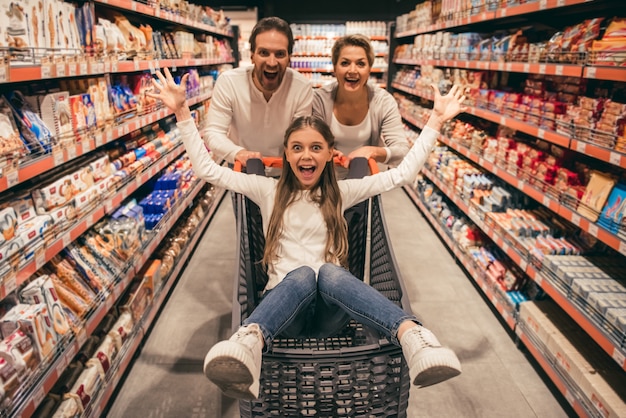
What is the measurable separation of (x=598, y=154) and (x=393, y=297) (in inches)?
52.9

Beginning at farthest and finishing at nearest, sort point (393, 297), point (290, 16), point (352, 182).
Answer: point (290, 16)
point (352, 182)
point (393, 297)

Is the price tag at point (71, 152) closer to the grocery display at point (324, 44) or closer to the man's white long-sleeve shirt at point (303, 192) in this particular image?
the man's white long-sleeve shirt at point (303, 192)

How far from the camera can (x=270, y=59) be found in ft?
7.03

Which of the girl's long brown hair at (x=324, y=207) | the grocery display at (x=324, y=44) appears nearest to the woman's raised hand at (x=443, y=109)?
the girl's long brown hair at (x=324, y=207)

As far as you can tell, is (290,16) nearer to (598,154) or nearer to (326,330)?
(598,154)

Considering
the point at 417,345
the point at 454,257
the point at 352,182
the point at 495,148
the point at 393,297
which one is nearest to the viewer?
the point at 417,345

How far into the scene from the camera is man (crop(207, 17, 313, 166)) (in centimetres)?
219

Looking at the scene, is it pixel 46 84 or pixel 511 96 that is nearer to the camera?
pixel 46 84

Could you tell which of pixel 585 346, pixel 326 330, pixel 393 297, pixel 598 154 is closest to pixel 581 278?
pixel 585 346

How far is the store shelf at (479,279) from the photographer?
113 inches

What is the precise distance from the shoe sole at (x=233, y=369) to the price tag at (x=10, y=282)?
0.87m

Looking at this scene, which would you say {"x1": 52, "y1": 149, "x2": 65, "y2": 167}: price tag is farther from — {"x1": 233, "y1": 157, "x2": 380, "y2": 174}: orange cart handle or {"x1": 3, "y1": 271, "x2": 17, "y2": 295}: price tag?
{"x1": 233, "y1": 157, "x2": 380, "y2": 174}: orange cart handle

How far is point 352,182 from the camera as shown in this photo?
75.7 inches

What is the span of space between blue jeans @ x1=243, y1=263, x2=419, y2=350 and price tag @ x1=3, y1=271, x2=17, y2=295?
2.84ft
